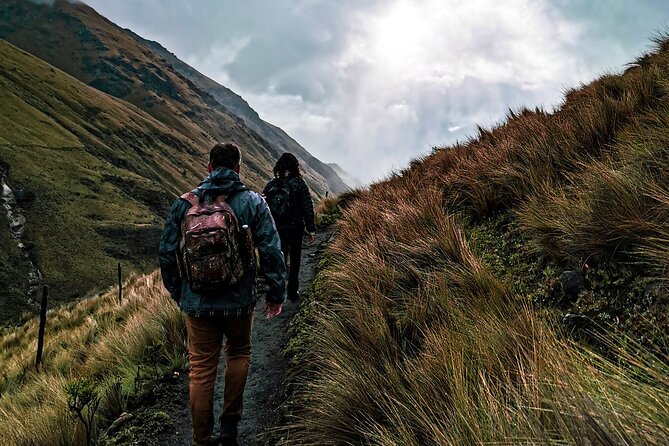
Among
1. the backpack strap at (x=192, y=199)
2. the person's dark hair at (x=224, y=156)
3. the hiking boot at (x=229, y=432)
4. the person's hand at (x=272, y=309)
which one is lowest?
the hiking boot at (x=229, y=432)

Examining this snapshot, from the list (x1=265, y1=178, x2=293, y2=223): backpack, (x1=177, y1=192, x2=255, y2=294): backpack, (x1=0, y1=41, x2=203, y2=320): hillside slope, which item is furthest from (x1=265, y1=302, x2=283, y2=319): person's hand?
(x1=0, y1=41, x2=203, y2=320): hillside slope

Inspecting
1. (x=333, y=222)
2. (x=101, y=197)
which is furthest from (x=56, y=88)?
(x=333, y=222)

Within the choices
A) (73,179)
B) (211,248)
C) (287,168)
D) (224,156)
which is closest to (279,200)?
(287,168)

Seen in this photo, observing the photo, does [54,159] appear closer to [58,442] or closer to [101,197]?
[101,197]

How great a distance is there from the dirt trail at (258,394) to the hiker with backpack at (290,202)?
1.29 metres

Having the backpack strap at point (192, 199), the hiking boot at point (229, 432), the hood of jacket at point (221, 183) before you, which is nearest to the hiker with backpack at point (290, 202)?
the hood of jacket at point (221, 183)

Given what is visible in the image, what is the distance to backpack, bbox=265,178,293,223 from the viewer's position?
6.43m

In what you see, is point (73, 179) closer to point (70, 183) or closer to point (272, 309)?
point (70, 183)

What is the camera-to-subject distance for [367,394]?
2.63m

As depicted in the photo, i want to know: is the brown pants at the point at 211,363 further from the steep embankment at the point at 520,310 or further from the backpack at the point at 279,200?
the backpack at the point at 279,200

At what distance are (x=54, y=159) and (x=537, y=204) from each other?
110 m

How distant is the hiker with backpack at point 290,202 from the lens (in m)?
6.46

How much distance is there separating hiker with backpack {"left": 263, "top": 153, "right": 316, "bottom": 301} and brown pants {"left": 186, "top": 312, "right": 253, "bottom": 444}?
122 inches

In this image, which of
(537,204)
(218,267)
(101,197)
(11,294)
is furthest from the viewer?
(101,197)
